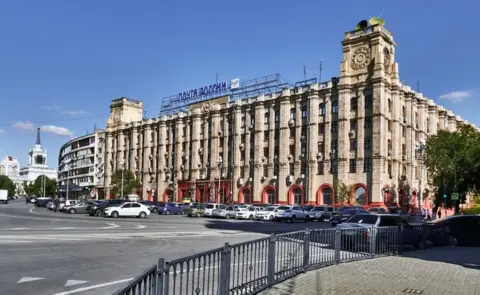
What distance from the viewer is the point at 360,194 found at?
5656cm

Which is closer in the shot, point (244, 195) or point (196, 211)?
point (196, 211)

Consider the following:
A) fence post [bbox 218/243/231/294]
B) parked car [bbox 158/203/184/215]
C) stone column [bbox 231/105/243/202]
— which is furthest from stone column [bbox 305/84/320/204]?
fence post [bbox 218/243/231/294]

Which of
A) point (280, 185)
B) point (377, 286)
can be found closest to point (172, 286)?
point (377, 286)

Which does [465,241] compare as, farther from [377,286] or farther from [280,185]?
[280,185]

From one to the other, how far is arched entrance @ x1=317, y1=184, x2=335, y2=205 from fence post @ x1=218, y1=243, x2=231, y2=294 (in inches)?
2074

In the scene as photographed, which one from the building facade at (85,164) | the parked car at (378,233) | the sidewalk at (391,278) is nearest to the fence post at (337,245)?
the sidewalk at (391,278)

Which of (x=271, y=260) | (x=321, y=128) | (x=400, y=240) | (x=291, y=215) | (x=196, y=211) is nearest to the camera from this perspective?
(x=271, y=260)

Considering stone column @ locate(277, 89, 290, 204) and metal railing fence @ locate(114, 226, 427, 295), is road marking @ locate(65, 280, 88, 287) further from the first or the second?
stone column @ locate(277, 89, 290, 204)

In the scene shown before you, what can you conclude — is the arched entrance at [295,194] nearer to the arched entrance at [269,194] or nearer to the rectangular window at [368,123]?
the arched entrance at [269,194]

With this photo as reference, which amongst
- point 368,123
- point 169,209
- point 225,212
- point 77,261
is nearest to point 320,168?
point 368,123

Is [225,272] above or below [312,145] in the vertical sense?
below

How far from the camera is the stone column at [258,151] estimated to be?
6588 cm

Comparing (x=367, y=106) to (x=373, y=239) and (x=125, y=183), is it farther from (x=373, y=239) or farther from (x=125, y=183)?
(x=125, y=183)

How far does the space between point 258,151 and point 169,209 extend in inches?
688
